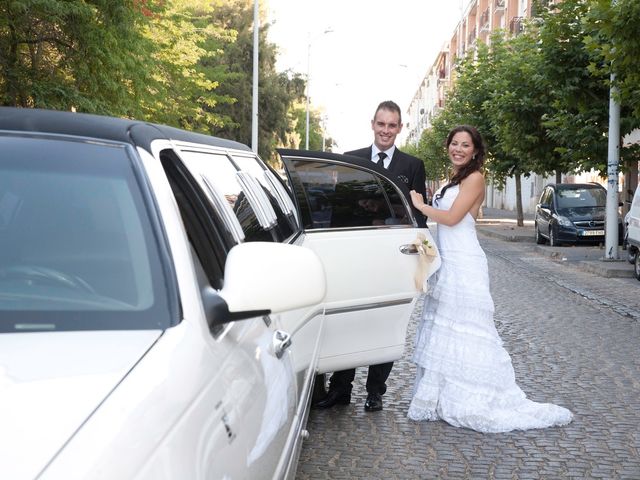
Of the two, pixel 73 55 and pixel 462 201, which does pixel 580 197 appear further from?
pixel 462 201

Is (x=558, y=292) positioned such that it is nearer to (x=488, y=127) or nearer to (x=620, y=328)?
(x=620, y=328)

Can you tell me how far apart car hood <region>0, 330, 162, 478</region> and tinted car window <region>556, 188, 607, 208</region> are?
2563cm

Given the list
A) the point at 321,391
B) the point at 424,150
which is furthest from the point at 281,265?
the point at 424,150

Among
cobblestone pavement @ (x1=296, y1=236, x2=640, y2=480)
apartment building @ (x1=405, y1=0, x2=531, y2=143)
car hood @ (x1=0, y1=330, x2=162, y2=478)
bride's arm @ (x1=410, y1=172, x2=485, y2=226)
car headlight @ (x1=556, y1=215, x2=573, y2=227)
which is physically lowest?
cobblestone pavement @ (x1=296, y1=236, x2=640, y2=480)

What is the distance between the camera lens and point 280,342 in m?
Result: 3.02

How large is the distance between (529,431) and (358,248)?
1620mm

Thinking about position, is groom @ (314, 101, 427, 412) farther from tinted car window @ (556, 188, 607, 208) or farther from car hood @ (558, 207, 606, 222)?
tinted car window @ (556, 188, 607, 208)

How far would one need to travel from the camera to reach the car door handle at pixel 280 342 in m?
2.96

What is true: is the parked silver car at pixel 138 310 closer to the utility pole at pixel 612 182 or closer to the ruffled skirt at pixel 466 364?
the ruffled skirt at pixel 466 364

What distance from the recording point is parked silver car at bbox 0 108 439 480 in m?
1.66

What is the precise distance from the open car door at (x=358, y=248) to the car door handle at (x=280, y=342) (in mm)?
2279

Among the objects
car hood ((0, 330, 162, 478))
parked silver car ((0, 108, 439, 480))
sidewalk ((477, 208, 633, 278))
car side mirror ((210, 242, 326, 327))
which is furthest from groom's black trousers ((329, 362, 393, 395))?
sidewalk ((477, 208, 633, 278))

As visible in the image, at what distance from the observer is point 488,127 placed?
39.8 m

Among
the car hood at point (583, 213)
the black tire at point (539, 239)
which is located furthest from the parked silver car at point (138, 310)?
the black tire at point (539, 239)
